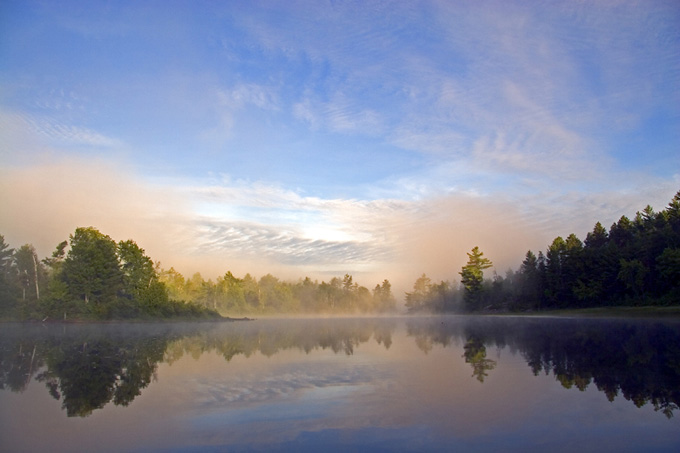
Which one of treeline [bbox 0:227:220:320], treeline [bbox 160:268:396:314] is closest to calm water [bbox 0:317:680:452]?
treeline [bbox 0:227:220:320]

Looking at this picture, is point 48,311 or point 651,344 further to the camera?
point 48,311

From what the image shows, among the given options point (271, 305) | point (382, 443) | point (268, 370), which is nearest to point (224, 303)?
point (271, 305)

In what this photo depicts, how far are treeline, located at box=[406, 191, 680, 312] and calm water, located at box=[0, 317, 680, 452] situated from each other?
6366 centimetres

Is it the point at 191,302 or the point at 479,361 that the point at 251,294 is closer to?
the point at 191,302

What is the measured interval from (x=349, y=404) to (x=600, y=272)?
87317 mm

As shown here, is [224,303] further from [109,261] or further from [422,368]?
[422,368]

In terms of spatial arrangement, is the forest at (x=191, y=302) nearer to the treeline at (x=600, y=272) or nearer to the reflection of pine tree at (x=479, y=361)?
the treeline at (x=600, y=272)

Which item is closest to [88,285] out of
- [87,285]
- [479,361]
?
[87,285]

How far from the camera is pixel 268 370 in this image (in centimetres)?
1683

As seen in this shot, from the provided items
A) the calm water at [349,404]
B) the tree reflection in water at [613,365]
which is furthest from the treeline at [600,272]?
the calm water at [349,404]

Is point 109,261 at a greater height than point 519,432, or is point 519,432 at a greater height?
point 109,261

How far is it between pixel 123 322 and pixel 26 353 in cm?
5051

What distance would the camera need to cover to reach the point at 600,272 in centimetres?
8306

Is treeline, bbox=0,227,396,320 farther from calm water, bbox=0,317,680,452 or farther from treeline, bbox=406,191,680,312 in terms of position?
treeline, bbox=406,191,680,312
